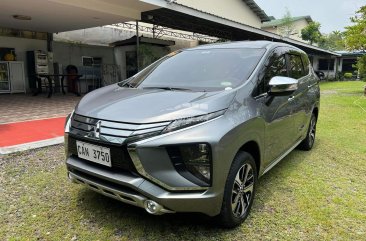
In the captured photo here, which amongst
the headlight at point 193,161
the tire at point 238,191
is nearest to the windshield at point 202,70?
the tire at point 238,191

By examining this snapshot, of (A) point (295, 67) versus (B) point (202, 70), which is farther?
(A) point (295, 67)

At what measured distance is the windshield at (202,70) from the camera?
10.3 feet

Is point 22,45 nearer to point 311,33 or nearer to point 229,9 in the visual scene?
point 229,9

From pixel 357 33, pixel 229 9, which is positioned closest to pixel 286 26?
pixel 229 9

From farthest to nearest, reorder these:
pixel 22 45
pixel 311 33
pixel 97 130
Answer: pixel 311 33 → pixel 22 45 → pixel 97 130

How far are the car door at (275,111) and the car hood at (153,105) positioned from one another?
23.4 inches

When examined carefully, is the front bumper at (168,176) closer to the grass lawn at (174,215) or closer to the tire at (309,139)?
the grass lawn at (174,215)

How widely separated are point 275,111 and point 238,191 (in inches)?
42.8

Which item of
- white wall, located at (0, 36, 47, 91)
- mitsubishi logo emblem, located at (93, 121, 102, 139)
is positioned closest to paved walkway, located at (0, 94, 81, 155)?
mitsubishi logo emblem, located at (93, 121, 102, 139)

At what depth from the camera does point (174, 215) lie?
296 cm

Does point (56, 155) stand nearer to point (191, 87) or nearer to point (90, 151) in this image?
point (90, 151)

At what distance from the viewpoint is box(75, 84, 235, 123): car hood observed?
8.05 ft

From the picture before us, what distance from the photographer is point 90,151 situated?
2.61 meters

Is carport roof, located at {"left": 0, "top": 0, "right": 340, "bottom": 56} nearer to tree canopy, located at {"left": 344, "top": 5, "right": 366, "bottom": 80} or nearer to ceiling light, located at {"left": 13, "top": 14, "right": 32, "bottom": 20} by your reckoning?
ceiling light, located at {"left": 13, "top": 14, "right": 32, "bottom": 20}
